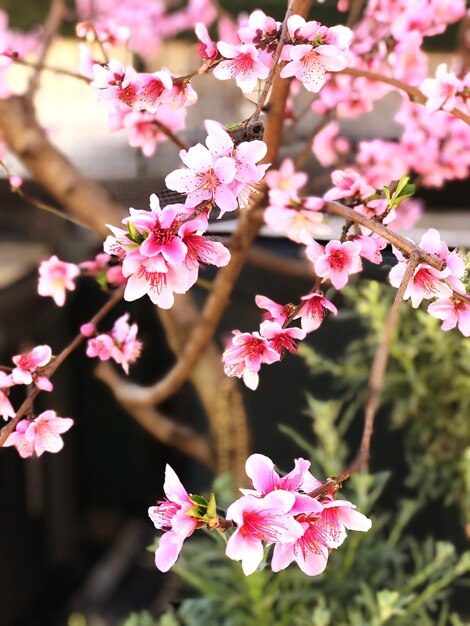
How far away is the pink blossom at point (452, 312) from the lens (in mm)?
640

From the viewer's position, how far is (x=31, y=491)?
6.86 feet

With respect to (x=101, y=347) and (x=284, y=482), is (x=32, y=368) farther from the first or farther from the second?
(x=284, y=482)

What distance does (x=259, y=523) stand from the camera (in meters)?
0.50

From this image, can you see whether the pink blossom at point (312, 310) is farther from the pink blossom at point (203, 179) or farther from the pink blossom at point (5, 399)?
the pink blossom at point (5, 399)

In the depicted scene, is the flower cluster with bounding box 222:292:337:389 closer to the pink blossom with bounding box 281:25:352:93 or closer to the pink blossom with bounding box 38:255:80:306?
the pink blossom with bounding box 281:25:352:93

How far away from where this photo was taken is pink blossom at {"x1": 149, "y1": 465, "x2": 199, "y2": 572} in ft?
1.69

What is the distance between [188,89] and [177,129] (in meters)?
0.40

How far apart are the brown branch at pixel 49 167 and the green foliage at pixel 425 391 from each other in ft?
1.38

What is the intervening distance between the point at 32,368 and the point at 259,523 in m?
0.35

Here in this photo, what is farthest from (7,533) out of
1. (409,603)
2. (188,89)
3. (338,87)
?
(188,89)

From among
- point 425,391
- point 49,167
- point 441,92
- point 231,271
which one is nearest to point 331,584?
point 425,391

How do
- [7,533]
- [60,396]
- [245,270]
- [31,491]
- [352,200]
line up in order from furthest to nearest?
[60,396], [31,491], [7,533], [245,270], [352,200]

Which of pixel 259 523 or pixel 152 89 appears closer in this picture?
pixel 259 523

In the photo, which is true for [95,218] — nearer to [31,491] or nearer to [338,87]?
[338,87]
